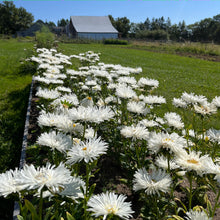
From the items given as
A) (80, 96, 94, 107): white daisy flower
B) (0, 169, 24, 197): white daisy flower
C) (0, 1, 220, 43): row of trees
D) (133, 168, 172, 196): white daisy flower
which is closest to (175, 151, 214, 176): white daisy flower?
(133, 168, 172, 196): white daisy flower

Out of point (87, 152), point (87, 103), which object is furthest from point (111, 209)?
point (87, 103)

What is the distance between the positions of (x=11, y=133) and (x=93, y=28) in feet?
159

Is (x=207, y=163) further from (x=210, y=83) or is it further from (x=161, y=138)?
(x=210, y=83)

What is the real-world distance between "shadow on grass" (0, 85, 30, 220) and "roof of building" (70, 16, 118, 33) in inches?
1759

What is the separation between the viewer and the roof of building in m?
47.7

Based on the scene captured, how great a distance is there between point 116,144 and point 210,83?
733 cm

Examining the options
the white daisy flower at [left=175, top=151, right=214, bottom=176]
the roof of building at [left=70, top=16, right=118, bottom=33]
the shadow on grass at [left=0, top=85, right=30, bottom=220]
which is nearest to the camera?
the white daisy flower at [left=175, top=151, right=214, bottom=176]

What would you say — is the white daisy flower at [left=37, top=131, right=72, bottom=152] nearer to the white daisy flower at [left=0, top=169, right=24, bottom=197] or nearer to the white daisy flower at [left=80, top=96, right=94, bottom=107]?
the white daisy flower at [left=0, top=169, right=24, bottom=197]

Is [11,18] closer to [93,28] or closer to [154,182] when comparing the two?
[93,28]

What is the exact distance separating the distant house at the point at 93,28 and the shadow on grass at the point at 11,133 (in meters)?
42.7

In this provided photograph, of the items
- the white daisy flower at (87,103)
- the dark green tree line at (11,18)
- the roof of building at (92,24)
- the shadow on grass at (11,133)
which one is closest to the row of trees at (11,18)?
the dark green tree line at (11,18)

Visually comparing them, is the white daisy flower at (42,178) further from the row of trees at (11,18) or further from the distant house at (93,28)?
the row of trees at (11,18)

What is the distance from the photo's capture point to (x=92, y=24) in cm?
4994

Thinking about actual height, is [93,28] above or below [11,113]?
above
